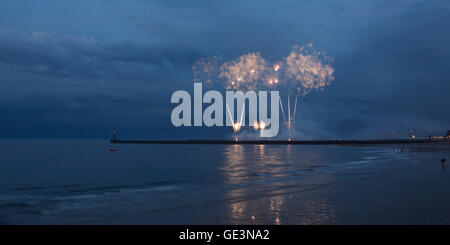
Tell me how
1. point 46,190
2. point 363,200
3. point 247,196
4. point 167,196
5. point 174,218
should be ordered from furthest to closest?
point 46,190 → point 167,196 → point 247,196 → point 363,200 → point 174,218

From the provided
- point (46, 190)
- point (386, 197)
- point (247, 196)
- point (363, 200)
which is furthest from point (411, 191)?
point (46, 190)
